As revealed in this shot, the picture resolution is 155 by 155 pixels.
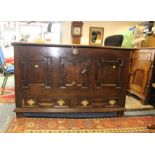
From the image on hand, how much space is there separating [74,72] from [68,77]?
0.09m

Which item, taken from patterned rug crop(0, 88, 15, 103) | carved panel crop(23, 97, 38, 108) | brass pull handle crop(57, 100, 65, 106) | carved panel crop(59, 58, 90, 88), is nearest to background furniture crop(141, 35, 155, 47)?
carved panel crop(59, 58, 90, 88)

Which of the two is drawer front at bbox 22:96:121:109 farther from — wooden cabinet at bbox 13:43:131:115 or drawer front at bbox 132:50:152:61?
drawer front at bbox 132:50:152:61

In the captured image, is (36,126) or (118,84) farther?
(118,84)

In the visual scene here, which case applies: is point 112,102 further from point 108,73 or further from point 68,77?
point 68,77

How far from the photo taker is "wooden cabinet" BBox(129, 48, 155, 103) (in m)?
2.49

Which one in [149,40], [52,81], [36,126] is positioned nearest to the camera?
[36,126]

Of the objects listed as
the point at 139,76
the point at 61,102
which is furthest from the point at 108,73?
the point at 139,76

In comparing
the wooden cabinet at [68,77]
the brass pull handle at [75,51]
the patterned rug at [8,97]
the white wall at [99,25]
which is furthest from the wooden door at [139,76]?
the white wall at [99,25]

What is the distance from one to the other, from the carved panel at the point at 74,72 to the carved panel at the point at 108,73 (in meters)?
0.14

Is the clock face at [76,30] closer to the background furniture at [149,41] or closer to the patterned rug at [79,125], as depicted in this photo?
the patterned rug at [79,125]
